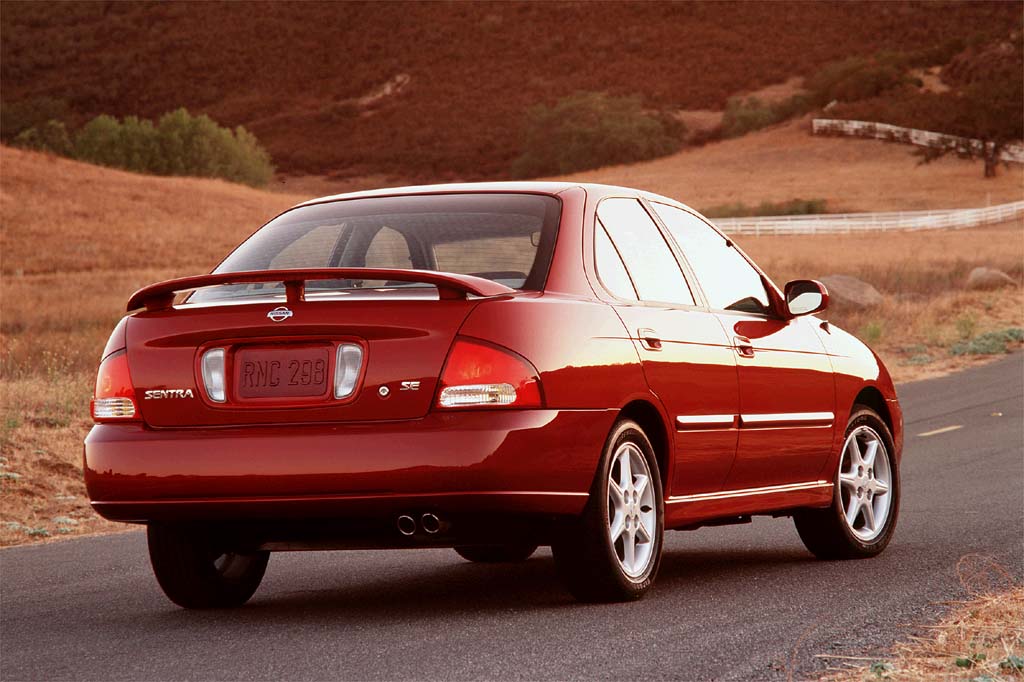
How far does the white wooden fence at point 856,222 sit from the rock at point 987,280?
30493 millimetres

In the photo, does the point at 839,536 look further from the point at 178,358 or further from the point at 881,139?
the point at 881,139

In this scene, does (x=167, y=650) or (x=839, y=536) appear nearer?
(x=167, y=650)

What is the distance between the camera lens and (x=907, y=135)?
9569 centimetres

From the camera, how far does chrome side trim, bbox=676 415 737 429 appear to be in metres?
7.19

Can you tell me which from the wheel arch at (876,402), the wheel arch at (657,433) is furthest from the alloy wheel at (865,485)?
the wheel arch at (657,433)

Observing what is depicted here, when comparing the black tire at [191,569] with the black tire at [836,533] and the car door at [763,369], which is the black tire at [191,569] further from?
the black tire at [836,533]

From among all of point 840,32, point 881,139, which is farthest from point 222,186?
point 840,32

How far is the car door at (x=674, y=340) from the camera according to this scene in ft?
23.1

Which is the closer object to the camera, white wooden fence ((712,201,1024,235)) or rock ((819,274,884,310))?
rock ((819,274,884,310))

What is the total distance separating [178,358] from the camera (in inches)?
257

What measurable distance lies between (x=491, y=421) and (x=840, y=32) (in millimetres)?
136502

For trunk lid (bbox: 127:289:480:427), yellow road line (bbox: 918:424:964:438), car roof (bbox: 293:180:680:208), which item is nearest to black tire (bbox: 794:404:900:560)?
car roof (bbox: 293:180:680:208)

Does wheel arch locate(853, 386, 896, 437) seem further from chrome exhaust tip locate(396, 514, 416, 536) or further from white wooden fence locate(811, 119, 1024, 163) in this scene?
white wooden fence locate(811, 119, 1024, 163)

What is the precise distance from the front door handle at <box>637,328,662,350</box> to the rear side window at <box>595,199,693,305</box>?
23cm
